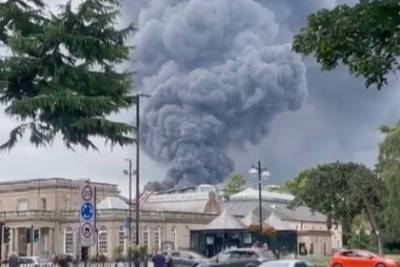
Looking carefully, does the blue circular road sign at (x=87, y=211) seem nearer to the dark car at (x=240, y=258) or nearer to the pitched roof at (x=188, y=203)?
the dark car at (x=240, y=258)

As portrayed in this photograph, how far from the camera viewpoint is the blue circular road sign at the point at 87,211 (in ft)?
60.3

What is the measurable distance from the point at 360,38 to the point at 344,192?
65.1 metres

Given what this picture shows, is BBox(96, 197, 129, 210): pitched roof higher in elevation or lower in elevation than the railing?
higher

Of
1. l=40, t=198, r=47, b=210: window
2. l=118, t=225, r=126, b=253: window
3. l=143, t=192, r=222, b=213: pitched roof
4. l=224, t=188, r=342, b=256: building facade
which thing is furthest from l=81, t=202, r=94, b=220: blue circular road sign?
l=40, t=198, r=47, b=210: window

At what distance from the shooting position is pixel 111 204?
102875 mm

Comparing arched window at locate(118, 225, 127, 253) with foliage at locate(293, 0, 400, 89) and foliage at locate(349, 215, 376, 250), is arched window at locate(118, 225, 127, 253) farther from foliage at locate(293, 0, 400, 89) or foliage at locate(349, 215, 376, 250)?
foliage at locate(293, 0, 400, 89)

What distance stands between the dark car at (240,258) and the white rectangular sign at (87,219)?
82.5ft

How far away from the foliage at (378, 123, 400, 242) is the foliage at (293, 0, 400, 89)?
50670 mm

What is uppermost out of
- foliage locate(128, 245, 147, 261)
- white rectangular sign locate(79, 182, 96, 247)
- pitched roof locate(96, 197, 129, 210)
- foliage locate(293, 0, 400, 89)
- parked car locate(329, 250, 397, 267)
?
pitched roof locate(96, 197, 129, 210)

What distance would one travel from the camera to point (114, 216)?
9994cm

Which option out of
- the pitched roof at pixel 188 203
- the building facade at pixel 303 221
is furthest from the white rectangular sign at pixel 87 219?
the pitched roof at pixel 188 203

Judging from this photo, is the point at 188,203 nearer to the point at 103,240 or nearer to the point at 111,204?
the point at 111,204

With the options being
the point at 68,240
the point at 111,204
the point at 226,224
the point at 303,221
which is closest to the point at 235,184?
the point at 303,221

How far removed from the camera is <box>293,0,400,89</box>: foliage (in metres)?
10.2
